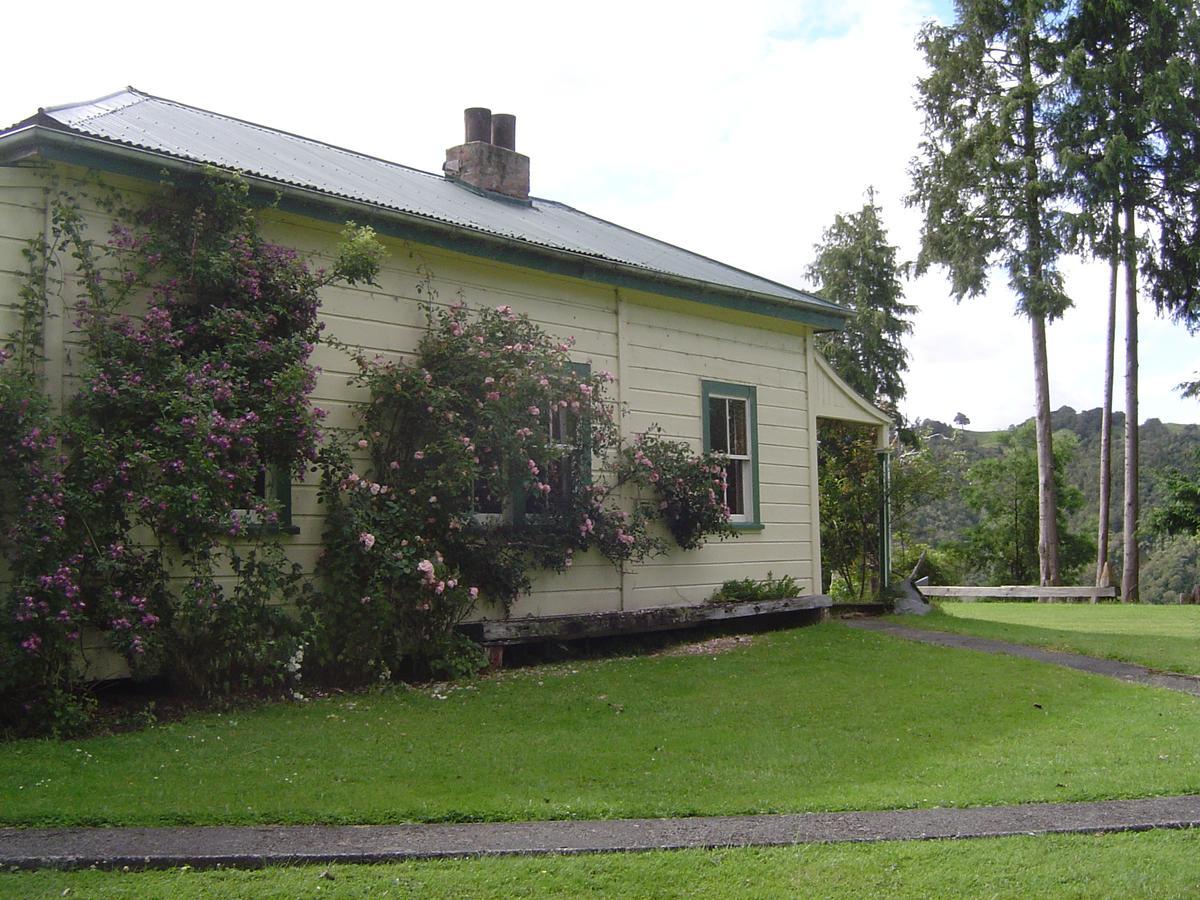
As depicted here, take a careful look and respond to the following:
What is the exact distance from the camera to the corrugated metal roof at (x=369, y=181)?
915 centimetres

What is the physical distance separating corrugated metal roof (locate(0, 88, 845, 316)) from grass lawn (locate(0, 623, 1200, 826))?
4.33 meters

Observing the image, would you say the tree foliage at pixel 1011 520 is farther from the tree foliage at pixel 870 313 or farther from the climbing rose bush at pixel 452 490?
the climbing rose bush at pixel 452 490

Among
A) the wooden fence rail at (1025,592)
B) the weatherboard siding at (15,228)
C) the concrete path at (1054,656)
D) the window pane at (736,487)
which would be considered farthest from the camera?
the wooden fence rail at (1025,592)

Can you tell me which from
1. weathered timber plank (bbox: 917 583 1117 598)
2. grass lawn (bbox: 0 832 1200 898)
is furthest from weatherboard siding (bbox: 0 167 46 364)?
weathered timber plank (bbox: 917 583 1117 598)

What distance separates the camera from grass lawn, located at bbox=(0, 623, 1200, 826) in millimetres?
5820

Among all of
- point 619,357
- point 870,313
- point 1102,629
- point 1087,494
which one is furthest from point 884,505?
point 1087,494

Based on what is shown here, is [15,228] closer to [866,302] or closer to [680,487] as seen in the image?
[680,487]

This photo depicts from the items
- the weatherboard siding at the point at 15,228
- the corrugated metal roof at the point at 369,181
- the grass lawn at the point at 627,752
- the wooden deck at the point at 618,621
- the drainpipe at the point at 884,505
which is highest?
the corrugated metal roof at the point at 369,181

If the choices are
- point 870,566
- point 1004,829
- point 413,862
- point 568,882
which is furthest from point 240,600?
point 870,566

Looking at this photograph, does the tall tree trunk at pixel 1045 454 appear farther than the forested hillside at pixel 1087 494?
No

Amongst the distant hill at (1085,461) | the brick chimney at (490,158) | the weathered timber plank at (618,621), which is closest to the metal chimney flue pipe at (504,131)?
the brick chimney at (490,158)

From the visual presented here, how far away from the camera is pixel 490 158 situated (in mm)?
14680

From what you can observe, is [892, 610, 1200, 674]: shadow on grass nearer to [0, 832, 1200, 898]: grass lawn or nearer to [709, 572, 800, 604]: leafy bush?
[709, 572, 800, 604]: leafy bush

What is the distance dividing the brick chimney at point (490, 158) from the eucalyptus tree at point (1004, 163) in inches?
615
